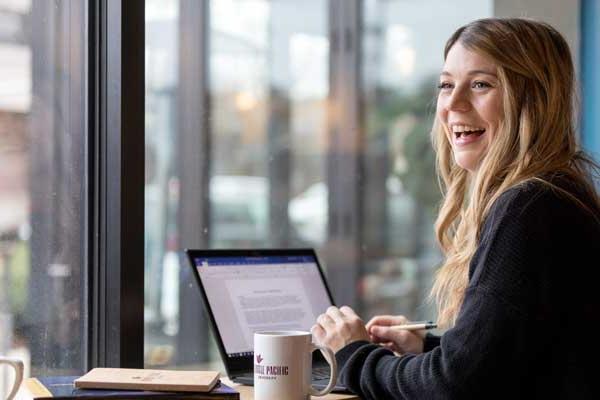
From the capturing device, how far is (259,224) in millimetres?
3777

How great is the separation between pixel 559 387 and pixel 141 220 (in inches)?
33.6

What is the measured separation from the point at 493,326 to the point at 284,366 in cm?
32

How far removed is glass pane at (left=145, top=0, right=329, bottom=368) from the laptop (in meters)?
0.77

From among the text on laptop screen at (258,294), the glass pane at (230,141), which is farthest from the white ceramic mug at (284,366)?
the glass pane at (230,141)

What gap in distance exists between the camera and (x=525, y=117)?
4.94 feet

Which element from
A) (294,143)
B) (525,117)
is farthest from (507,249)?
(294,143)

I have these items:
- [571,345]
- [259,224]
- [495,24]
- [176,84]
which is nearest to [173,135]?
[176,84]

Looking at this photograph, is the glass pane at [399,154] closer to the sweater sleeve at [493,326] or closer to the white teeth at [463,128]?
the white teeth at [463,128]

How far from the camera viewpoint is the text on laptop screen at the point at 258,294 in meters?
1.67

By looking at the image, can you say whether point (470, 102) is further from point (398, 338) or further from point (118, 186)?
point (118, 186)

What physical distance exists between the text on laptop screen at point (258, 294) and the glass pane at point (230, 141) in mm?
770

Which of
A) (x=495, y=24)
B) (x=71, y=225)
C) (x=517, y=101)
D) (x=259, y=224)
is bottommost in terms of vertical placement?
(x=259, y=224)

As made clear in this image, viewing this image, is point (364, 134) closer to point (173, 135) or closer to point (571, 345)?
point (173, 135)

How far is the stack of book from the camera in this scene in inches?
49.3
